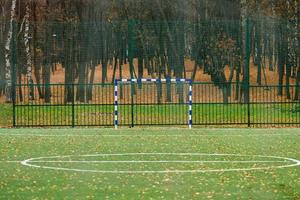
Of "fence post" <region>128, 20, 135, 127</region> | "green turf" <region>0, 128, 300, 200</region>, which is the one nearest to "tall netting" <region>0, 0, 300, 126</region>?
"fence post" <region>128, 20, 135, 127</region>

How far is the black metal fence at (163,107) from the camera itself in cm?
2745

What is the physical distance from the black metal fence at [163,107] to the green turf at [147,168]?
4.02 m

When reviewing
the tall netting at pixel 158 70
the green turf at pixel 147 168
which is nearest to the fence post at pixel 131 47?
the tall netting at pixel 158 70

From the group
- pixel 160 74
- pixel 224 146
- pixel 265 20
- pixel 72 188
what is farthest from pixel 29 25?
pixel 72 188

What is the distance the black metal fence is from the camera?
1081 inches

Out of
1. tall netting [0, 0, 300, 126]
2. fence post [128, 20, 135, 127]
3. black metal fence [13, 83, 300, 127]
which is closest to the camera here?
fence post [128, 20, 135, 127]

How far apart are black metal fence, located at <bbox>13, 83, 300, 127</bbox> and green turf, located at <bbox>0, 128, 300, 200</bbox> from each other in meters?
4.02

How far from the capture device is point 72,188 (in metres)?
11.0

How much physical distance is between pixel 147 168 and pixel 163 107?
577 inches

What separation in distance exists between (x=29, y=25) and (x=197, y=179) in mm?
26840

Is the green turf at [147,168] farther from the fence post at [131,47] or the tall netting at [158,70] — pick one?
the tall netting at [158,70]

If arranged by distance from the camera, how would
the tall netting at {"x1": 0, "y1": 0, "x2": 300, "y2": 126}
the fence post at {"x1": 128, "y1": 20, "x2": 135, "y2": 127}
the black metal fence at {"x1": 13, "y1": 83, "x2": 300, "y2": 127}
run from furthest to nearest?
the tall netting at {"x1": 0, "y1": 0, "x2": 300, "y2": 126}, the black metal fence at {"x1": 13, "y1": 83, "x2": 300, "y2": 127}, the fence post at {"x1": 128, "y1": 20, "x2": 135, "y2": 127}

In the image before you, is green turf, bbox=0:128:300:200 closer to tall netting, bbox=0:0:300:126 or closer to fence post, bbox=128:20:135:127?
fence post, bbox=128:20:135:127

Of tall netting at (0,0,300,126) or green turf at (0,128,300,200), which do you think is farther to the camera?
tall netting at (0,0,300,126)
